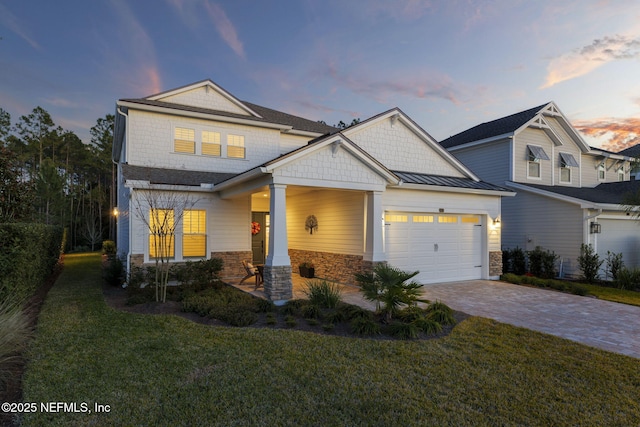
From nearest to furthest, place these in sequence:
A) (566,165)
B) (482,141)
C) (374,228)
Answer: (374,228) < (482,141) < (566,165)

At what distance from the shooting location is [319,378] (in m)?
4.06

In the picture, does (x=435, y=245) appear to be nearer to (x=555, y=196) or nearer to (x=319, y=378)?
(x=555, y=196)

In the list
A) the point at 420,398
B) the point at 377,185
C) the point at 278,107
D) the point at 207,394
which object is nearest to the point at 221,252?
the point at 377,185

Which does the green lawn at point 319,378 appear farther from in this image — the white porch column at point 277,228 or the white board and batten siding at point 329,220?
the white board and batten siding at point 329,220

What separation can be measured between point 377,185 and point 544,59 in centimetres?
835

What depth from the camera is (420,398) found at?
11.8ft

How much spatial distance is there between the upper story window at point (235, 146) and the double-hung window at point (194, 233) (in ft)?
8.67

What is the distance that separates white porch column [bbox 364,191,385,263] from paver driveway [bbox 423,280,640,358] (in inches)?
69.3

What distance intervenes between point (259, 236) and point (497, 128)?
1291cm

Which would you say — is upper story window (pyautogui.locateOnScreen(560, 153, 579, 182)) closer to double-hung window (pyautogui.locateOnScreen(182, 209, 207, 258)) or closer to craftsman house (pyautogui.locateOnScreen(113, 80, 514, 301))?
craftsman house (pyautogui.locateOnScreen(113, 80, 514, 301))

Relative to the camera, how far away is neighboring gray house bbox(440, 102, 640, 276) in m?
13.2

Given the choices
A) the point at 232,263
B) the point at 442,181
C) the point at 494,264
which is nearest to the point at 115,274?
the point at 232,263

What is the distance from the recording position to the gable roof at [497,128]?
1623cm

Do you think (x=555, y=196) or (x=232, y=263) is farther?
(x=555, y=196)
